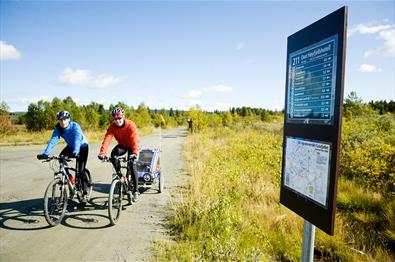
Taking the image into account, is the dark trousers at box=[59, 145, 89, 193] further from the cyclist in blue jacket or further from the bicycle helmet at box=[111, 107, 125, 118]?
the bicycle helmet at box=[111, 107, 125, 118]

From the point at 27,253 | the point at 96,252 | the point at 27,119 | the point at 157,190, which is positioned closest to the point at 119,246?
the point at 96,252

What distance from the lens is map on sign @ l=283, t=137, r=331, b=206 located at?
87.2 inches

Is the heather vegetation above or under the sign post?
under

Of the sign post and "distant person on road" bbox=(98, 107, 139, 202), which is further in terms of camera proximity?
"distant person on road" bbox=(98, 107, 139, 202)

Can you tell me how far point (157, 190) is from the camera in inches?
304

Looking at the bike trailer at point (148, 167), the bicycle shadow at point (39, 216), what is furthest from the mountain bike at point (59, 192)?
the bike trailer at point (148, 167)

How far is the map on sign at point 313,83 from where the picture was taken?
216cm

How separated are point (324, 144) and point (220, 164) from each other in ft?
22.9

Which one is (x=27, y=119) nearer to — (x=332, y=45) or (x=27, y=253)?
(x=27, y=253)

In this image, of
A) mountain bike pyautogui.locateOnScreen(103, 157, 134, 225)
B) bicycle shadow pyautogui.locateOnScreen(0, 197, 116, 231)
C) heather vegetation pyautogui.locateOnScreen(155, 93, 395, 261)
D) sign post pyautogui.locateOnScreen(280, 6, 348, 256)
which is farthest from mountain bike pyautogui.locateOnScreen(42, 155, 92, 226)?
sign post pyautogui.locateOnScreen(280, 6, 348, 256)

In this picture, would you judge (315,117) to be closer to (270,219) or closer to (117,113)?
(270,219)

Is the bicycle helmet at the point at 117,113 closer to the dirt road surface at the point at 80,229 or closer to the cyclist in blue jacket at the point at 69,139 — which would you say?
the cyclist in blue jacket at the point at 69,139

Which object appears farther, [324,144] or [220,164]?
[220,164]

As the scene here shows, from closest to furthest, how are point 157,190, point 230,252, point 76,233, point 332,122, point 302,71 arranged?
point 332,122
point 302,71
point 230,252
point 76,233
point 157,190
